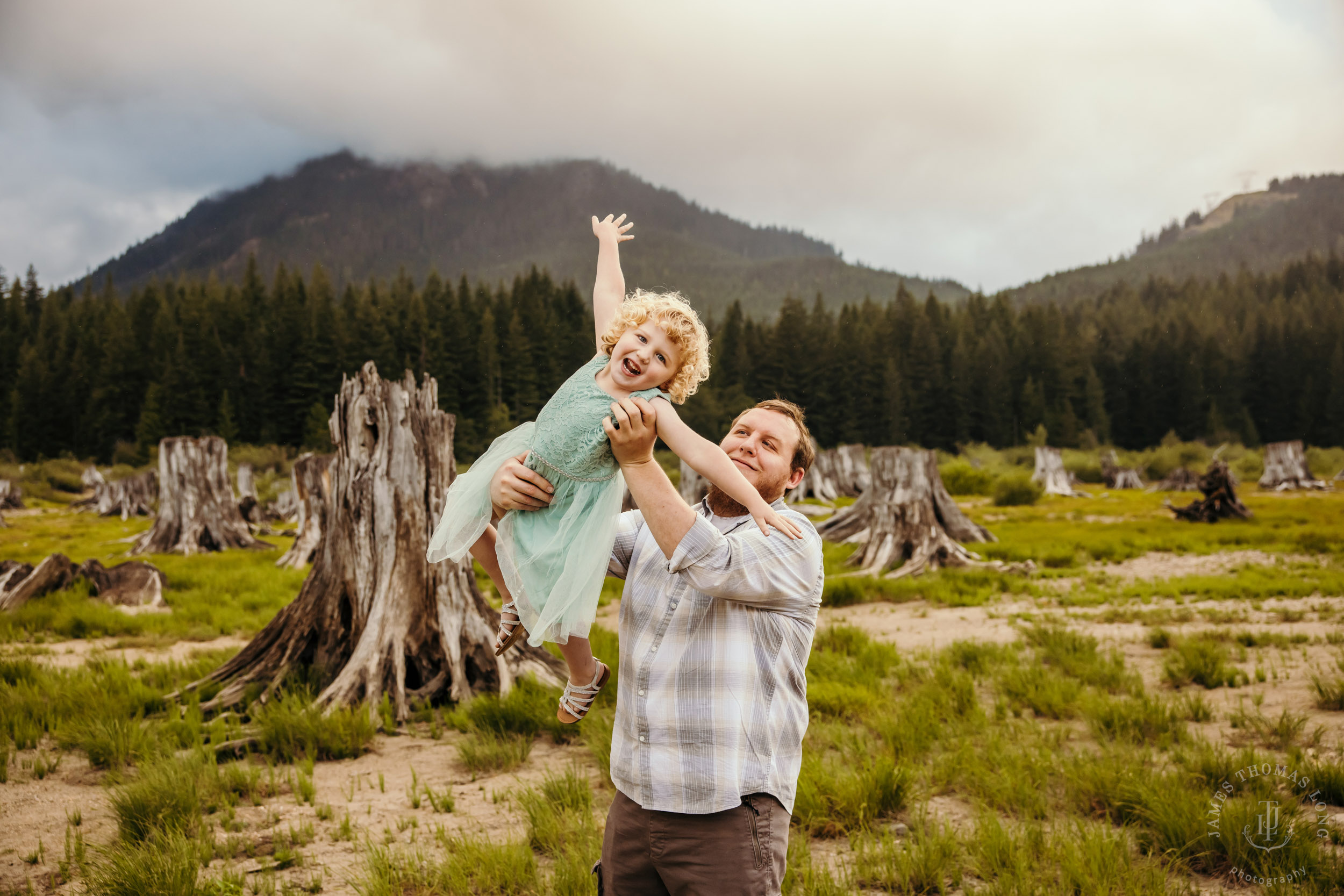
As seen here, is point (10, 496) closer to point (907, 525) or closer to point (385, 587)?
point (385, 587)

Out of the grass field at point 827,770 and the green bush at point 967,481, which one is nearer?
the grass field at point 827,770

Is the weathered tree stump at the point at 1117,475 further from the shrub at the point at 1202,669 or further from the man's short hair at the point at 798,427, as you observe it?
the man's short hair at the point at 798,427

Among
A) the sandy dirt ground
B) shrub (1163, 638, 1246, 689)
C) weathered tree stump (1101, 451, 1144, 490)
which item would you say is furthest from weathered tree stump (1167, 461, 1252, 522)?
weathered tree stump (1101, 451, 1144, 490)

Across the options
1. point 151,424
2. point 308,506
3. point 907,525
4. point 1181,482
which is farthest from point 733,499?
point 151,424

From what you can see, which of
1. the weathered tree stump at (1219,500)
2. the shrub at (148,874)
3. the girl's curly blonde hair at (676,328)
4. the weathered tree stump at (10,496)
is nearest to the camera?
the girl's curly blonde hair at (676,328)

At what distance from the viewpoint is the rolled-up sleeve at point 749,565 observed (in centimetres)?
180

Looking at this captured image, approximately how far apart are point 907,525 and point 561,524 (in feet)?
41.9

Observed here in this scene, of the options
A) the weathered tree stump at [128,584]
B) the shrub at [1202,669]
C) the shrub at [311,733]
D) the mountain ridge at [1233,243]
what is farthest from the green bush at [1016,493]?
the mountain ridge at [1233,243]

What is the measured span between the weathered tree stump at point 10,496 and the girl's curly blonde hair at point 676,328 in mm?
14979

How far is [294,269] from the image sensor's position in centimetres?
6500

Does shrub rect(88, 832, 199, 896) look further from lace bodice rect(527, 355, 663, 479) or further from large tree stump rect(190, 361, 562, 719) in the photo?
large tree stump rect(190, 361, 562, 719)

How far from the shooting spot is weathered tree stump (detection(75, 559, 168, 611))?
10.3 metres

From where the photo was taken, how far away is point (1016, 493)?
92.3 feet

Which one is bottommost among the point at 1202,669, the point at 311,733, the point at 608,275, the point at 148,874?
the point at 1202,669
